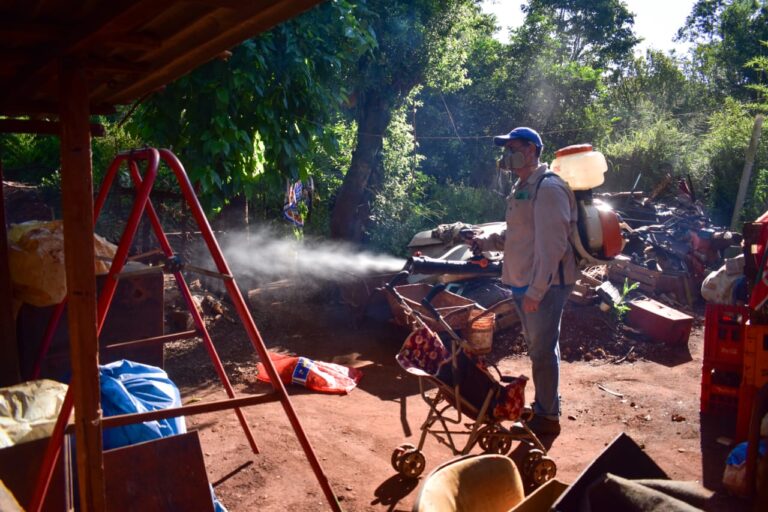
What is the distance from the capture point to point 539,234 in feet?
15.6

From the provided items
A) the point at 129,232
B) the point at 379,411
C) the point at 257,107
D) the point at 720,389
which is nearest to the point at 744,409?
the point at 720,389

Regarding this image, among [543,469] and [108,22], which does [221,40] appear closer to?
[108,22]

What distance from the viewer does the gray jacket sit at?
4.71 m

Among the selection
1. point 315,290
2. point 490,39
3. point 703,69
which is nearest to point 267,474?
point 315,290

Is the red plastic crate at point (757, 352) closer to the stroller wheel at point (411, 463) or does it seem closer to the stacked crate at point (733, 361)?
the stacked crate at point (733, 361)

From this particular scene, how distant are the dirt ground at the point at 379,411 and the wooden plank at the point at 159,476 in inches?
31.3

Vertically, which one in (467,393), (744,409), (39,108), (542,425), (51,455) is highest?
(39,108)

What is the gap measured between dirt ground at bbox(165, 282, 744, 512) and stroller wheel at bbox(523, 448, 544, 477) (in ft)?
1.05

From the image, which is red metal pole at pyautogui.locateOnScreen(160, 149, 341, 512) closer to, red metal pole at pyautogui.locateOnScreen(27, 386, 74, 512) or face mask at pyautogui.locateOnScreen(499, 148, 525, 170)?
red metal pole at pyautogui.locateOnScreen(27, 386, 74, 512)

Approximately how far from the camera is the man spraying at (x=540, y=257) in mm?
4723

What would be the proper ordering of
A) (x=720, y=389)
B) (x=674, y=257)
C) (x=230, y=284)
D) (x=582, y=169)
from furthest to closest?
(x=674, y=257), (x=720, y=389), (x=582, y=169), (x=230, y=284)

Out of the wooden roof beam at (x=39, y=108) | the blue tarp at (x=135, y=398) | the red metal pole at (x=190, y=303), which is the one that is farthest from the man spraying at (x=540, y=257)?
the wooden roof beam at (x=39, y=108)

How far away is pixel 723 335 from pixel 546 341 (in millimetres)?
1531

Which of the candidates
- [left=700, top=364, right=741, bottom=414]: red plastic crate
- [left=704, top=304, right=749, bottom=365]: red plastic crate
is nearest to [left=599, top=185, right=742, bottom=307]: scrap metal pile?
[left=700, top=364, right=741, bottom=414]: red plastic crate
